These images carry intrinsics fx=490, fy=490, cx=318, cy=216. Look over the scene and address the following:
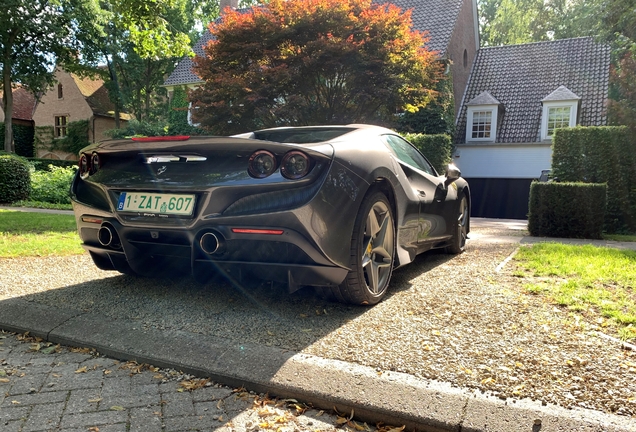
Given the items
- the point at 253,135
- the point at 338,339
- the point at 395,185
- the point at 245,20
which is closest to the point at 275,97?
the point at 245,20

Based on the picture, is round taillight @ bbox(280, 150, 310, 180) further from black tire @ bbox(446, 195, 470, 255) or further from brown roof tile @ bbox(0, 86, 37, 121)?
brown roof tile @ bbox(0, 86, 37, 121)

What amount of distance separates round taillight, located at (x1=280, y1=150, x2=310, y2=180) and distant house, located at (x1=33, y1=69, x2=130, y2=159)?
35.3 m

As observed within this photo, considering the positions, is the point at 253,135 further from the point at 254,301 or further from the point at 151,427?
the point at 151,427

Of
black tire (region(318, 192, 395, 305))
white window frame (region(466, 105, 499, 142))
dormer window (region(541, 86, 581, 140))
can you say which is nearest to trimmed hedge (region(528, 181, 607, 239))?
black tire (region(318, 192, 395, 305))

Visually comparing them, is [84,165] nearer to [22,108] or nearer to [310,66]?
[310,66]

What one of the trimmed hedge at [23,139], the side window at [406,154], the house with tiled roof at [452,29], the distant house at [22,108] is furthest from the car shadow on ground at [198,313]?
the distant house at [22,108]

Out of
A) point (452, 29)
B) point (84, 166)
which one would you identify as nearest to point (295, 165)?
point (84, 166)

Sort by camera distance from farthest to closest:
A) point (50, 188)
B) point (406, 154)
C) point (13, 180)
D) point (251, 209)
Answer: point (50, 188), point (13, 180), point (406, 154), point (251, 209)

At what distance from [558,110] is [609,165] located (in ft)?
41.2

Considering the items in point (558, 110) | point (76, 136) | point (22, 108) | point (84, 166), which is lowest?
point (84, 166)

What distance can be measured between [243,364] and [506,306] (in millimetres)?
1904

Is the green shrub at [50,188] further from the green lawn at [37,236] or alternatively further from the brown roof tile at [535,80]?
the brown roof tile at [535,80]

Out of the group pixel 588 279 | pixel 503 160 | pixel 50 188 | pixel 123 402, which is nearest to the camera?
pixel 123 402

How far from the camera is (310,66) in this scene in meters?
12.4
